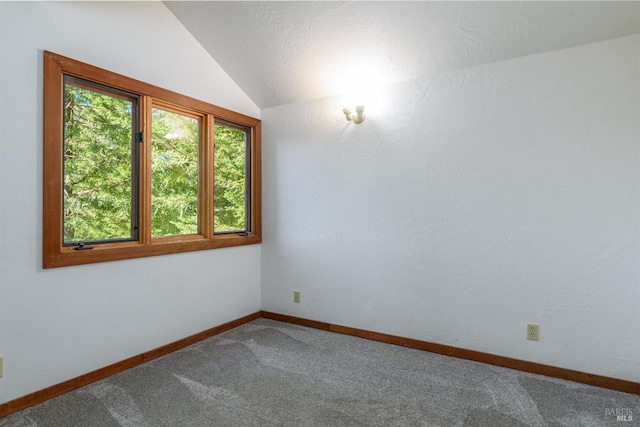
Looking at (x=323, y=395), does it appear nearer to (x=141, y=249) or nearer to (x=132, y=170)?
(x=141, y=249)

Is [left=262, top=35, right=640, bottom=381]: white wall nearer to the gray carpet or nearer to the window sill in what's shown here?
the gray carpet

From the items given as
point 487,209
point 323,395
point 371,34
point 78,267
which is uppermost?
point 371,34

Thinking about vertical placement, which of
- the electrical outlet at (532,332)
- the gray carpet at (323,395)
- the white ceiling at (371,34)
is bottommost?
the gray carpet at (323,395)

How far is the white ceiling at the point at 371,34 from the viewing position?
2209 millimetres

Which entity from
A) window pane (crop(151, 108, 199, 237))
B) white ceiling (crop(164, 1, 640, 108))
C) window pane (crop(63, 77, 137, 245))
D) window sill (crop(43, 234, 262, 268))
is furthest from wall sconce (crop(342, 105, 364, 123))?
window pane (crop(63, 77, 137, 245))

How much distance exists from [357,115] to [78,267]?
96.2 inches

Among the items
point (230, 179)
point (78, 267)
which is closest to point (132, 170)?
point (78, 267)

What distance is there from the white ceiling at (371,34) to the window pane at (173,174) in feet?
2.58

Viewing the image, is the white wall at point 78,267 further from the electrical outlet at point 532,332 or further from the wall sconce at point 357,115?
the electrical outlet at point 532,332

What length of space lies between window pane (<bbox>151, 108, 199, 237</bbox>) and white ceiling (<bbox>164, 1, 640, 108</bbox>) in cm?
79

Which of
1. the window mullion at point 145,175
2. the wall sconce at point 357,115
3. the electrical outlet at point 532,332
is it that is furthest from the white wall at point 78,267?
the electrical outlet at point 532,332

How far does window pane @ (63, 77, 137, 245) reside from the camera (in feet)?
7.55

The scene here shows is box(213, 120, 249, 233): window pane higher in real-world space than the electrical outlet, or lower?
higher

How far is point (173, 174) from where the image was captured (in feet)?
9.78
